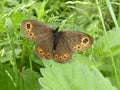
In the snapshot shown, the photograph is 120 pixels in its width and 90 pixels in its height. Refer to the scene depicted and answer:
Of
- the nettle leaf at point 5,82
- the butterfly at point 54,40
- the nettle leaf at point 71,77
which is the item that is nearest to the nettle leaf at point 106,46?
the butterfly at point 54,40

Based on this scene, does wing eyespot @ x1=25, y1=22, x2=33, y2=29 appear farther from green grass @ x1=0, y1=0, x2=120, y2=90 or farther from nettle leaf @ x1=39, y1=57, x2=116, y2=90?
nettle leaf @ x1=39, y1=57, x2=116, y2=90

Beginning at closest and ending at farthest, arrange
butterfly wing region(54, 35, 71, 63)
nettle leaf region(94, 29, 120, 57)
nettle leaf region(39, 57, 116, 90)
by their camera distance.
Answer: nettle leaf region(39, 57, 116, 90)
butterfly wing region(54, 35, 71, 63)
nettle leaf region(94, 29, 120, 57)

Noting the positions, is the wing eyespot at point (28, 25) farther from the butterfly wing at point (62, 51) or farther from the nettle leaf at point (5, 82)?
the nettle leaf at point (5, 82)

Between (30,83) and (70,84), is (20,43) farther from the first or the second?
(70,84)

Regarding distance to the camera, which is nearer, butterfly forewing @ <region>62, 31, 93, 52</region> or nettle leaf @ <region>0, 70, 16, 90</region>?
butterfly forewing @ <region>62, 31, 93, 52</region>

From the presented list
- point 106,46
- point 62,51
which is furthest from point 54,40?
point 106,46

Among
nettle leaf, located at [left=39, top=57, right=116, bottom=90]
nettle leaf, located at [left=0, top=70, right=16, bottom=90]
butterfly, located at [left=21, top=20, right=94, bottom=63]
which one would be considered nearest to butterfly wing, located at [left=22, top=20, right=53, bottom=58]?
butterfly, located at [left=21, top=20, right=94, bottom=63]
